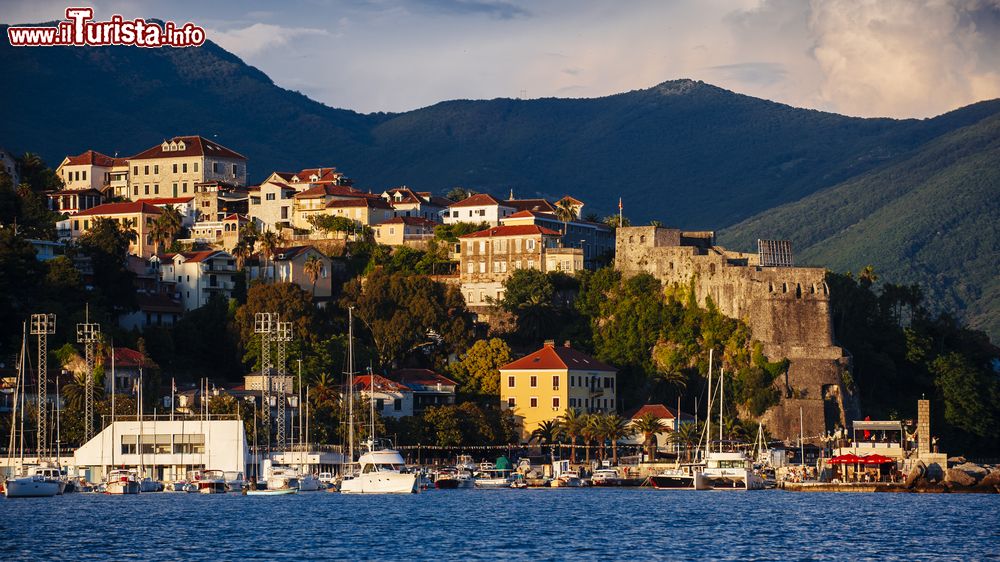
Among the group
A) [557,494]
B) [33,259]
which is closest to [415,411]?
[557,494]

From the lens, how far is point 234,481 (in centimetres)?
9512

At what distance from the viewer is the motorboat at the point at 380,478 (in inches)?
3556

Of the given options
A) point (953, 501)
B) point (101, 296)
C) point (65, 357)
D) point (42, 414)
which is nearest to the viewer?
point (953, 501)

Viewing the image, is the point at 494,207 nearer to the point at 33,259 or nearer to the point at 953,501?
the point at 33,259

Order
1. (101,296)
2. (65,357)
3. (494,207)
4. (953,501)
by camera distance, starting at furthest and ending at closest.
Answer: (494,207)
(101,296)
(65,357)
(953,501)

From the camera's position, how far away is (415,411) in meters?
110

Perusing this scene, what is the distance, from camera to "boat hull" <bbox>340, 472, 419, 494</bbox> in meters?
90.3

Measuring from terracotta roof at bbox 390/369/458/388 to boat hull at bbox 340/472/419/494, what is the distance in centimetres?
2066

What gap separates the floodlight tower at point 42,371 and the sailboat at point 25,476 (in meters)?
0.23

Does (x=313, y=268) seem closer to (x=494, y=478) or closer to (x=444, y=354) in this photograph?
(x=444, y=354)

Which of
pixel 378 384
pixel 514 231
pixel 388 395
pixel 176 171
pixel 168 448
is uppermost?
pixel 176 171

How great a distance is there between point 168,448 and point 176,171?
56.7m

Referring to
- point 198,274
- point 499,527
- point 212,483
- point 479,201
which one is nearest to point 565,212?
point 479,201

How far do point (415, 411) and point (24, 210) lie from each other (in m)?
35.2
